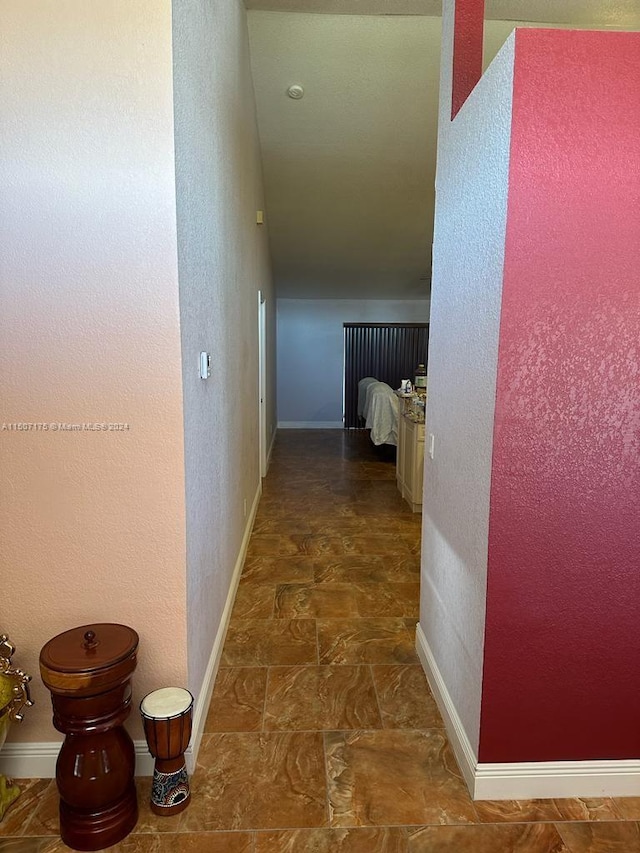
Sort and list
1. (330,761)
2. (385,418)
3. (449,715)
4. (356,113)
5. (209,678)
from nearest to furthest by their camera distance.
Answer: (330,761) < (449,715) < (209,678) < (356,113) < (385,418)

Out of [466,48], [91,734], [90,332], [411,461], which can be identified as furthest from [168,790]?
[411,461]

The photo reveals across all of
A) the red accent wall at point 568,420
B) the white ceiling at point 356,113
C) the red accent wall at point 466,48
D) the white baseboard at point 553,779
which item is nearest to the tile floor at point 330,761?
the white baseboard at point 553,779

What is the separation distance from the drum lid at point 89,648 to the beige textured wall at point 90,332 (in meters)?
0.08

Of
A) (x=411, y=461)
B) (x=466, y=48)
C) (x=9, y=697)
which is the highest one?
(x=466, y=48)

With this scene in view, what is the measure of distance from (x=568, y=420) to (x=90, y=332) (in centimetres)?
142

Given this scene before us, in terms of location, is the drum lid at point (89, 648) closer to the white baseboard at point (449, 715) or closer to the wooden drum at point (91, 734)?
the wooden drum at point (91, 734)

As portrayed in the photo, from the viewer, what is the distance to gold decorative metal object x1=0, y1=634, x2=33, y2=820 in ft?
5.05

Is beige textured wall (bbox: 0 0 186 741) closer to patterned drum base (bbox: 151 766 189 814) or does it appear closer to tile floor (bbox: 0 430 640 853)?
patterned drum base (bbox: 151 766 189 814)

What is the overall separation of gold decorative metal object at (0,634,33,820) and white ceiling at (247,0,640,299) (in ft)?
12.5

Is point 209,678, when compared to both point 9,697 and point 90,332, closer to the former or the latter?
point 9,697

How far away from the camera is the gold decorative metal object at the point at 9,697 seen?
1.54 metres

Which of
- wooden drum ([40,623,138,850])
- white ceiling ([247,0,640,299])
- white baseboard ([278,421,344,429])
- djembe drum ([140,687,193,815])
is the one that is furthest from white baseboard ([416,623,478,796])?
white baseboard ([278,421,344,429])

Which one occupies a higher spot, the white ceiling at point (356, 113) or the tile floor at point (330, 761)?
the white ceiling at point (356, 113)

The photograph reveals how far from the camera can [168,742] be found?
5.17 feet
